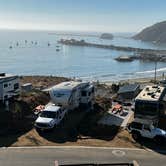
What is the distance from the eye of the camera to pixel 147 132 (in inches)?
832

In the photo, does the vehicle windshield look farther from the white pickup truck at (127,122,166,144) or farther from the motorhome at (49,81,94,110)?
the white pickup truck at (127,122,166,144)

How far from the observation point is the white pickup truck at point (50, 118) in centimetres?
2220

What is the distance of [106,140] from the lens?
69.6ft

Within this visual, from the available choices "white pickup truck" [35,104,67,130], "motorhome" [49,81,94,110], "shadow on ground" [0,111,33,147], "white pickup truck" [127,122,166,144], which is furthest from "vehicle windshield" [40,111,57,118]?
"white pickup truck" [127,122,166,144]

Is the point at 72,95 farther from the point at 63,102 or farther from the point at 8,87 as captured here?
the point at 8,87

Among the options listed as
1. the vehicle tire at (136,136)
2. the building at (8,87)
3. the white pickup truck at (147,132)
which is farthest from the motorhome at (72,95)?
the vehicle tire at (136,136)

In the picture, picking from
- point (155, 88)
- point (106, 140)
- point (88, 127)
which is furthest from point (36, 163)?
point (155, 88)

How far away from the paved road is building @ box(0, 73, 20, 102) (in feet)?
30.7

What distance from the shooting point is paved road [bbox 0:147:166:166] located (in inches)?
674

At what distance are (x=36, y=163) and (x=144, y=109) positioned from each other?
9.40 metres

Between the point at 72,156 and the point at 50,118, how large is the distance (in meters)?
5.37

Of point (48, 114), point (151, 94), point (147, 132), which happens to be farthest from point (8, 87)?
point (147, 132)

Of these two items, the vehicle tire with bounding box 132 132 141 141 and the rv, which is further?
the rv

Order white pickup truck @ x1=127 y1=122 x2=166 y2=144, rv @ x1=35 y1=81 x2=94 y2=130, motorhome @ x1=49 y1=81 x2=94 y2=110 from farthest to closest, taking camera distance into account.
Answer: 1. motorhome @ x1=49 y1=81 x2=94 y2=110
2. rv @ x1=35 y1=81 x2=94 y2=130
3. white pickup truck @ x1=127 y1=122 x2=166 y2=144
